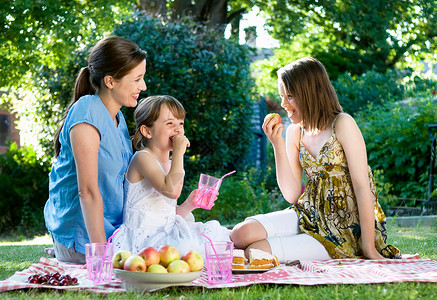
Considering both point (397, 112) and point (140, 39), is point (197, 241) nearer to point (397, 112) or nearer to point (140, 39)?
point (140, 39)

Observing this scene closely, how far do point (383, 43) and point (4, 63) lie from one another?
8.34 meters

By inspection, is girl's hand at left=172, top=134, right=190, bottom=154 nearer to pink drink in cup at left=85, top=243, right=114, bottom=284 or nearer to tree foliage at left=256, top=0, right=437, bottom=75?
pink drink in cup at left=85, top=243, right=114, bottom=284

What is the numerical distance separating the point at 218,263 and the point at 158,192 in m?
0.88

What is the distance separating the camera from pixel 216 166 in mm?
8133

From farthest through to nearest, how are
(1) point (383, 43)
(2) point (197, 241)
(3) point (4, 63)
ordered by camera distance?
(1) point (383, 43)
(3) point (4, 63)
(2) point (197, 241)

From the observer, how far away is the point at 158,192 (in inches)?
141

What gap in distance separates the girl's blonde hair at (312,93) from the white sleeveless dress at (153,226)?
982mm

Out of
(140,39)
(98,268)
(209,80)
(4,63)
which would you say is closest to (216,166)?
(209,80)

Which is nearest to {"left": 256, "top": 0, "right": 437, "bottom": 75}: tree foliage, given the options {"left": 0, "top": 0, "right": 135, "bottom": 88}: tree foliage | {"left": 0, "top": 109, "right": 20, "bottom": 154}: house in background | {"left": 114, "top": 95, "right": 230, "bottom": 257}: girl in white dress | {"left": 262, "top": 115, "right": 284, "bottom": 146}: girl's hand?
{"left": 0, "top": 0, "right": 135, "bottom": 88}: tree foliage

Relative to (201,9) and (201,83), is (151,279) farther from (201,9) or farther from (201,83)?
(201,9)

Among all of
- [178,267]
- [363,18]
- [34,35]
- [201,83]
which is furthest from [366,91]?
[178,267]

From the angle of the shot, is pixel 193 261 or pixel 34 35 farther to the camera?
pixel 34 35

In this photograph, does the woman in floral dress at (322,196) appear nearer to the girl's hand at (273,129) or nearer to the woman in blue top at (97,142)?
the girl's hand at (273,129)

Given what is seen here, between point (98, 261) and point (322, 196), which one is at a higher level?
point (322, 196)
